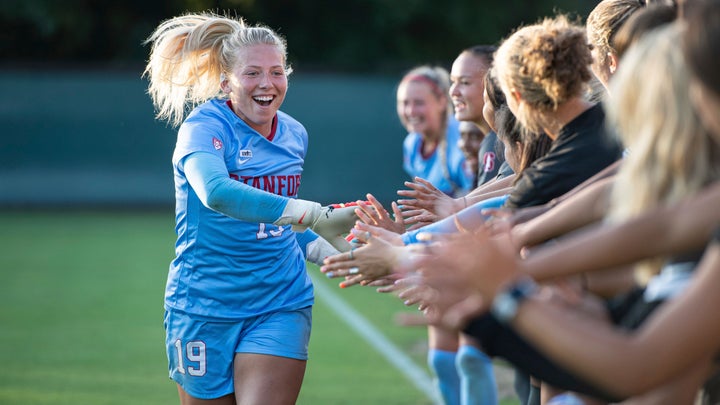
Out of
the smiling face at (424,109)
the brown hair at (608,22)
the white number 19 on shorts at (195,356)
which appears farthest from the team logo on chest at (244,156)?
the smiling face at (424,109)

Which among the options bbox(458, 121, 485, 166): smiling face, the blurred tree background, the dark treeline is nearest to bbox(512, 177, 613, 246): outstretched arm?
bbox(458, 121, 485, 166): smiling face

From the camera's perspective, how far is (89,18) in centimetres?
2509

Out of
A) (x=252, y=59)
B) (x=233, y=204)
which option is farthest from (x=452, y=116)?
(x=233, y=204)

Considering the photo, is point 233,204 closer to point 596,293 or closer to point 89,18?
point 596,293

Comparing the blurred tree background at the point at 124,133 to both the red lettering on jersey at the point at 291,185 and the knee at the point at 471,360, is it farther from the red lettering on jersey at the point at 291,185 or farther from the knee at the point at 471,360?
the red lettering on jersey at the point at 291,185

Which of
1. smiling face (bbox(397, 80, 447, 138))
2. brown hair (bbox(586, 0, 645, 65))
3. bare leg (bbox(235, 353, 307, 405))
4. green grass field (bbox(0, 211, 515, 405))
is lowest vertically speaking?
green grass field (bbox(0, 211, 515, 405))

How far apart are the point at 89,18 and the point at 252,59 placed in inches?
843

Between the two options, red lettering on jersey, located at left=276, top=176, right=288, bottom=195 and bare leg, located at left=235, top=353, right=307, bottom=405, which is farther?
red lettering on jersey, located at left=276, top=176, right=288, bottom=195

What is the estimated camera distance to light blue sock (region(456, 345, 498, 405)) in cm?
565

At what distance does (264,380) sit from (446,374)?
6.25ft

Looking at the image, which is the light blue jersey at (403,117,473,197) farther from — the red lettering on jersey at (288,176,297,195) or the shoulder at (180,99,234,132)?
the shoulder at (180,99,234,132)

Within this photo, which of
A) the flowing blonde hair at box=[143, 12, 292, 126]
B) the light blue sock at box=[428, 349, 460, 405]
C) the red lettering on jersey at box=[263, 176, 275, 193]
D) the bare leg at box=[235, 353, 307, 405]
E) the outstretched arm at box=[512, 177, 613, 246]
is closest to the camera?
the outstretched arm at box=[512, 177, 613, 246]

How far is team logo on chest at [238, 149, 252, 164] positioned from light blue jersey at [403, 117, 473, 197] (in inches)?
103

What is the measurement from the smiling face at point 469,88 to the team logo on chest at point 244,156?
149cm
